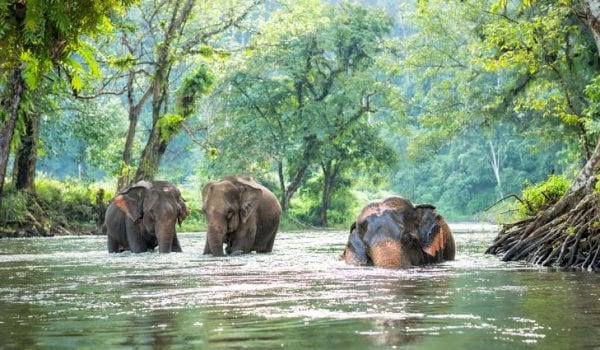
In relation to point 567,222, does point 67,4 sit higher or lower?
higher

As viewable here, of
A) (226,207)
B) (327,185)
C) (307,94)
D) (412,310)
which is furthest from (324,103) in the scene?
(412,310)

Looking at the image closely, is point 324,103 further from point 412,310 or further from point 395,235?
point 412,310

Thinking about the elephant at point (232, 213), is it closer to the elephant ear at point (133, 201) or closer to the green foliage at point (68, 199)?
the elephant ear at point (133, 201)

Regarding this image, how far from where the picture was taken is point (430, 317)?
9.31 meters

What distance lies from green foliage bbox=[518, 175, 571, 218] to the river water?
13.8 ft

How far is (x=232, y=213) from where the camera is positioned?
2239 centimetres

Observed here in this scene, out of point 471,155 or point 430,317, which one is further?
point 471,155

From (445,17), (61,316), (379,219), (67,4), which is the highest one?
(445,17)

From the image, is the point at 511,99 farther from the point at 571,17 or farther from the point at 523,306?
the point at 523,306

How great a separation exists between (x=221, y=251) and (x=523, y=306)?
12.1 meters

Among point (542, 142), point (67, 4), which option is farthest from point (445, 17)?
point (67, 4)

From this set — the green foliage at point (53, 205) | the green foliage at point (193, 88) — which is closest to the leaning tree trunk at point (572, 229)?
the green foliage at point (53, 205)

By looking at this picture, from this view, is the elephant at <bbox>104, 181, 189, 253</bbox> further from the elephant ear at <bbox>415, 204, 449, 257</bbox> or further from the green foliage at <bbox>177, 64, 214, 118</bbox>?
the green foliage at <bbox>177, 64, 214, 118</bbox>

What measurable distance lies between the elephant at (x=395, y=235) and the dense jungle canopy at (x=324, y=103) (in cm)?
219
